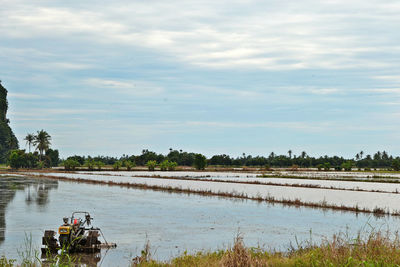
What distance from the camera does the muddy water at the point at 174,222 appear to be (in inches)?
908

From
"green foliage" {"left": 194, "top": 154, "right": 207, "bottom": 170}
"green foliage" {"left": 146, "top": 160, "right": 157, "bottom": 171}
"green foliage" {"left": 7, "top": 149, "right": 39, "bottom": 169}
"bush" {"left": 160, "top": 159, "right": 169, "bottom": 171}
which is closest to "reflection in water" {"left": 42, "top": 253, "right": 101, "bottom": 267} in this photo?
"bush" {"left": 160, "top": 159, "right": 169, "bottom": 171}

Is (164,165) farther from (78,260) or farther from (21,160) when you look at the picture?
(78,260)

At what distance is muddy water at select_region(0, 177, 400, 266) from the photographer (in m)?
23.1

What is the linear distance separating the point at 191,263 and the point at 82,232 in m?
10.2

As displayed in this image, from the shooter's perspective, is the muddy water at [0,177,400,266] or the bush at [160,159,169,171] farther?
the bush at [160,159,169,171]

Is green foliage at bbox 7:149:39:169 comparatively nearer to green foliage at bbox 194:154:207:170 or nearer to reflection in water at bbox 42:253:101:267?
green foliage at bbox 194:154:207:170

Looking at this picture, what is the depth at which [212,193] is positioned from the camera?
5831 centimetres

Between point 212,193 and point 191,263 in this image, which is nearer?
point 191,263

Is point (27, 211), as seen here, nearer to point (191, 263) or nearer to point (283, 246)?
point (283, 246)

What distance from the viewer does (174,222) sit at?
3231 centimetres

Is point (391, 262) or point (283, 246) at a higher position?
point (391, 262)

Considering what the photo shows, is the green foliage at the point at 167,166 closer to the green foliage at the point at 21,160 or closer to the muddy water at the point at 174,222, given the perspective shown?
the green foliage at the point at 21,160

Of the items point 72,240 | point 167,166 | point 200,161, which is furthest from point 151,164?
point 72,240

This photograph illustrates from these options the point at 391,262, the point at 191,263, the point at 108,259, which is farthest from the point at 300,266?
the point at 108,259
